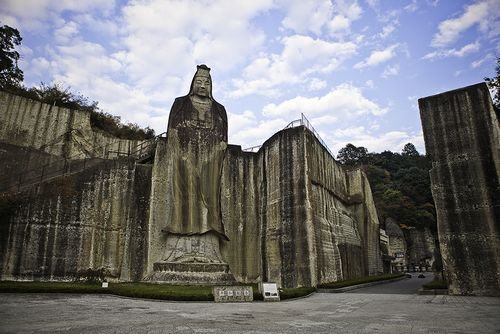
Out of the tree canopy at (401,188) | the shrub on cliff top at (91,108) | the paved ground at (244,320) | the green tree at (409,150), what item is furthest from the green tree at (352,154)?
the paved ground at (244,320)

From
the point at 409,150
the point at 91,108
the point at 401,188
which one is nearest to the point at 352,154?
the point at 409,150

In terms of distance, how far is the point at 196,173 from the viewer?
18578mm

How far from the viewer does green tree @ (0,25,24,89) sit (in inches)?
954

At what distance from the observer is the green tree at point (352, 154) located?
3113 inches

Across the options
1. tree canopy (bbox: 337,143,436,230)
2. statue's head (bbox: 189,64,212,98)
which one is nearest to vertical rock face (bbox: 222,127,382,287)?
statue's head (bbox: 189,64,212,98)

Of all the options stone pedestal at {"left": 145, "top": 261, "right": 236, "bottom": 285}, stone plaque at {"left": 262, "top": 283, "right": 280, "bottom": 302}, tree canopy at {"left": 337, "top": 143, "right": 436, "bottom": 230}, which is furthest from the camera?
tree canopy at {"left": 337, "top": 143, "right": 436, "bottom": 230}

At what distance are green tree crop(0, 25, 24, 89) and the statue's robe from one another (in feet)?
44.0

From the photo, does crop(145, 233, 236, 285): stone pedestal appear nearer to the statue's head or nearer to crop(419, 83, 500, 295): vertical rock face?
the statue's head

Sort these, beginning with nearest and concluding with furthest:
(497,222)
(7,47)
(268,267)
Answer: (497,222)
(268,267)
(7,47)

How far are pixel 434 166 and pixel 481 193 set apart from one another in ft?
6.17

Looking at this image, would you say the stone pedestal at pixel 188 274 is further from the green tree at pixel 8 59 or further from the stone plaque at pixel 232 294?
the green tree at pixel 8 59

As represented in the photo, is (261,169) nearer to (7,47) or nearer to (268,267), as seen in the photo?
(268,267)

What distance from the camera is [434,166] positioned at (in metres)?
14.5

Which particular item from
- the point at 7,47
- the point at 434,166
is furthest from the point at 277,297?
the point at 7,47
